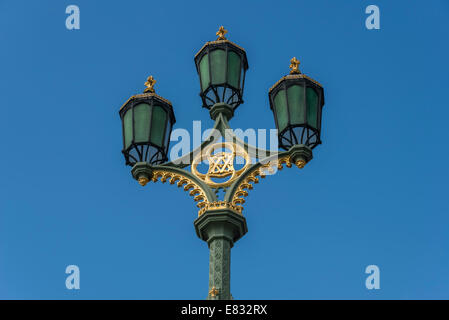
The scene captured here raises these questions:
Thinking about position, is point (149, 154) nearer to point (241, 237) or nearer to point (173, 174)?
point (173, 174)

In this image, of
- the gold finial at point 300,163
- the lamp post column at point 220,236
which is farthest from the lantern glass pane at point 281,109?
the lamp post column at point 220,236

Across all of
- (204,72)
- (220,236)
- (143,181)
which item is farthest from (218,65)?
(220,236)

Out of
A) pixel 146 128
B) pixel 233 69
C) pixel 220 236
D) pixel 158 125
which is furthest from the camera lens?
pixel 233 69

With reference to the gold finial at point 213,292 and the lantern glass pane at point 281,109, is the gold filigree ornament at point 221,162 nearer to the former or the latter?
the lantern glass pane at point 281,109

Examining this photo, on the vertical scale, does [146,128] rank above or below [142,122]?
below

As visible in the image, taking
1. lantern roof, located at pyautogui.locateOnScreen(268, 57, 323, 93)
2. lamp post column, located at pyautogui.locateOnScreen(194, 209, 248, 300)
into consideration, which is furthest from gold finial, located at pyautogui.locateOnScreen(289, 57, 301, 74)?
lamp post column, located at pyautogui.locateOnScreen(194, 209, 248, 300)

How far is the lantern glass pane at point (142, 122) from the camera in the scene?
19531 mm

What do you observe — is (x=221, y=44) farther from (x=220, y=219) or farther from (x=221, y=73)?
(x=220, y=219)

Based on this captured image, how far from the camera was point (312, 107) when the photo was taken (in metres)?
19.5

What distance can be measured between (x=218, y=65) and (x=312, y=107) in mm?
1527

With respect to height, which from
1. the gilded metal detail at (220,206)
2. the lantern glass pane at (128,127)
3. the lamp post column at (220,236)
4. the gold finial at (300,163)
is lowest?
the lamp post column at (220,236)
